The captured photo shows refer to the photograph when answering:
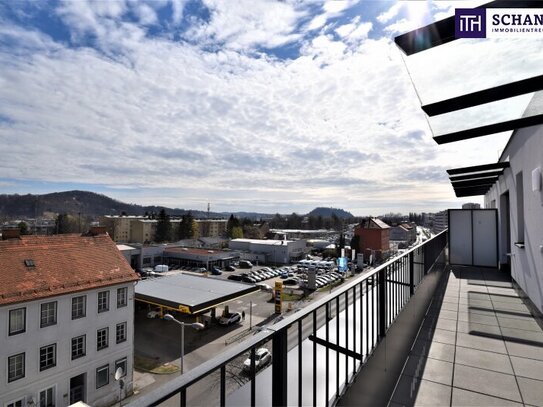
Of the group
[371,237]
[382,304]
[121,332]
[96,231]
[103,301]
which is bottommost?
[121,332]

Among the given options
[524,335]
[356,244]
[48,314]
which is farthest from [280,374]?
[356,244]

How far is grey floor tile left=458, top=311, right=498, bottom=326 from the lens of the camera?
3.99m

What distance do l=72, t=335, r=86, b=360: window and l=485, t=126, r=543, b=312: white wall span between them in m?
12.9

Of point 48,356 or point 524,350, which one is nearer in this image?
point 524,350

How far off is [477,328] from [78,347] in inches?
488

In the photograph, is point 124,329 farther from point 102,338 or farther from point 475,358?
point 475,358

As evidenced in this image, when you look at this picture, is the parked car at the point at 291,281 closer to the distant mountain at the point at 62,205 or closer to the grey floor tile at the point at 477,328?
the grey floor tile at the point at 477,328

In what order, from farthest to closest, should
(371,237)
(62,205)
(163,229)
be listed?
1. (62,205)
2. (163,229)
3. (371,237)

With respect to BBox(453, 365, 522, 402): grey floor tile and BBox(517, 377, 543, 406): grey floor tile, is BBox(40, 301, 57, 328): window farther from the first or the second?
BBox(517, 377, 543, 406): grey floor tile

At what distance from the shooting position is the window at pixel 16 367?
30.9ft

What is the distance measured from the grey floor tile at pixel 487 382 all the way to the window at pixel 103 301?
485 inches

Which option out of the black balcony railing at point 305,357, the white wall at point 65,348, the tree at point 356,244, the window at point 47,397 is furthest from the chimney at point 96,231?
the tree at point 356,244

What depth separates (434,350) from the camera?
3.24 metres

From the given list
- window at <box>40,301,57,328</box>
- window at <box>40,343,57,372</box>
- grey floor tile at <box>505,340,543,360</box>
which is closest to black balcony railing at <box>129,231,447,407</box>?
grey floor tile at <box>505,340,543,360</box>
